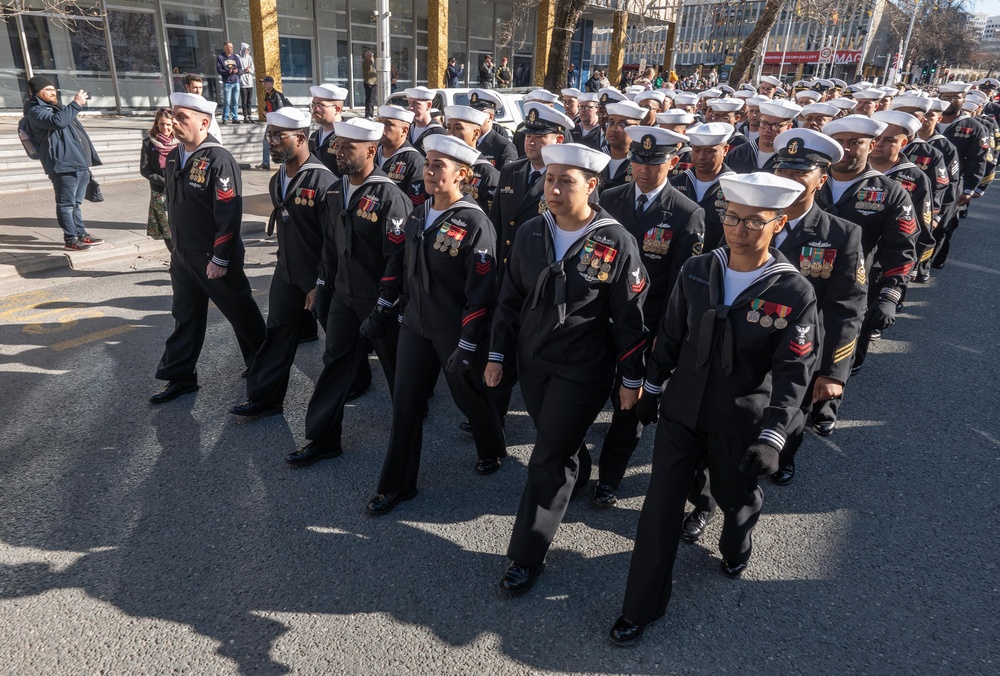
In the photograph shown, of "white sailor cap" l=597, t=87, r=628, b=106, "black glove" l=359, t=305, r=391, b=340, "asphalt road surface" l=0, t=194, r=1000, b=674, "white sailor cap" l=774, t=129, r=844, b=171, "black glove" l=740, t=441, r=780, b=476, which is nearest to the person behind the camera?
"black glove" l=740, t=441, r=780, b=476

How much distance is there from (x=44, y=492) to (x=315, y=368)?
2.28 m

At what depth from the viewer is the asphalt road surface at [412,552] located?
3.02 meters

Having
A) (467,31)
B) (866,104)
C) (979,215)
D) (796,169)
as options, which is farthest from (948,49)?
(796,169)

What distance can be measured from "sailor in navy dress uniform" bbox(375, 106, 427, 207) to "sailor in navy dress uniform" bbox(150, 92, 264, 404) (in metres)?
1.31

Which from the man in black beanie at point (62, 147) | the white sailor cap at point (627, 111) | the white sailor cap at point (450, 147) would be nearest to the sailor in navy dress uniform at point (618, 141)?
the white sailor cap at point (627, 111)

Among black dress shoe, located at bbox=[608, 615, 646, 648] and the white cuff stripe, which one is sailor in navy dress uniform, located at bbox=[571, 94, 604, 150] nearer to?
the white cuff stripe

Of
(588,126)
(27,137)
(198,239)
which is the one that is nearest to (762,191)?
(198,239)

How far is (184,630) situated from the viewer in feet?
→ 10.1

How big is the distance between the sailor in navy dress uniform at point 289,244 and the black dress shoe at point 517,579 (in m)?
2.31

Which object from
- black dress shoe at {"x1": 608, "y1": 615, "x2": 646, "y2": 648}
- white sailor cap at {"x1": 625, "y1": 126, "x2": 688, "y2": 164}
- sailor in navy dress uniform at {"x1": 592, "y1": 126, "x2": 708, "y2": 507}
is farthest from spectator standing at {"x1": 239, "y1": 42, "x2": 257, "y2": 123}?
black dress shoe at {"x1": 608, "y1": 615, "x2": 646, "y2": 648}

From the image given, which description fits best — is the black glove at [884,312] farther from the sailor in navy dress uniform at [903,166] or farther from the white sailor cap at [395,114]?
the white sailor cap at [395,114]

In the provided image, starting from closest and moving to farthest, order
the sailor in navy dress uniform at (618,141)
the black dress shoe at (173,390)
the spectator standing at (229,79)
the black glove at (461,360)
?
1. the black glove at (461,360)
2. the black dress shoe at (173,390)
3. the sailor in navy dress uniform at (618,141)
4. the spectator standing at (229,79)

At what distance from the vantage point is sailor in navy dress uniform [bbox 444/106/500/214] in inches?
249

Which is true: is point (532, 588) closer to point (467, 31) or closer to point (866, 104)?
point (866, 104)
